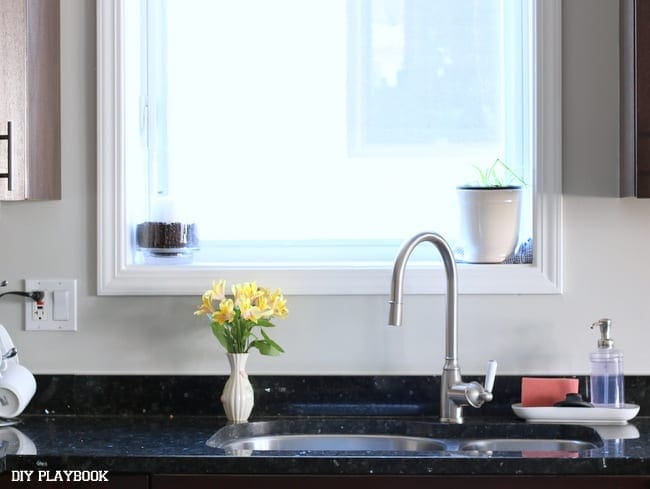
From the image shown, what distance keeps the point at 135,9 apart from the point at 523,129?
985 millimetres

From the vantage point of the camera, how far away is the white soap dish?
2.15 m

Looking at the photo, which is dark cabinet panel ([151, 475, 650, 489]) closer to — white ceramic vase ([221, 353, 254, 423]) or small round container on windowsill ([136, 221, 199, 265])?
white ceramic vase ([221, 353, 254, 423])

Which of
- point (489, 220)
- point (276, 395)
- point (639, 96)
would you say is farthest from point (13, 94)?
point (639, 96)

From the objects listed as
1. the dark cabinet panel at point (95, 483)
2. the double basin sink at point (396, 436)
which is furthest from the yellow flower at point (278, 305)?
the dark cabinet panel at point (95, 483)

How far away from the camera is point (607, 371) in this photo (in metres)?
2.20

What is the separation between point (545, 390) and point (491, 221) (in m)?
0.40

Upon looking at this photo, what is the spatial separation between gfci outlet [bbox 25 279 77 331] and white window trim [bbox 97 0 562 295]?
0.08 metres

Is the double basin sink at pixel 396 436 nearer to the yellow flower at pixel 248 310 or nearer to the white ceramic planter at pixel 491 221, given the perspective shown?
the yellow flower at pixel 248 310

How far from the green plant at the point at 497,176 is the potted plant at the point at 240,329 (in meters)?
0.58

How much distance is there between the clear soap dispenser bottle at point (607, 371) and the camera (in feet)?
7.16

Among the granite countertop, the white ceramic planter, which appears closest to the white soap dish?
the granite countertop

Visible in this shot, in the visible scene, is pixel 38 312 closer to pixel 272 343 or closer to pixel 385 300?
pixel 272 343

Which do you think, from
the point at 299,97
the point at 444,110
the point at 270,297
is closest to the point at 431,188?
the point at 444,110

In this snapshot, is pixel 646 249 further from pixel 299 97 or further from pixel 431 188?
pixel 299 97
